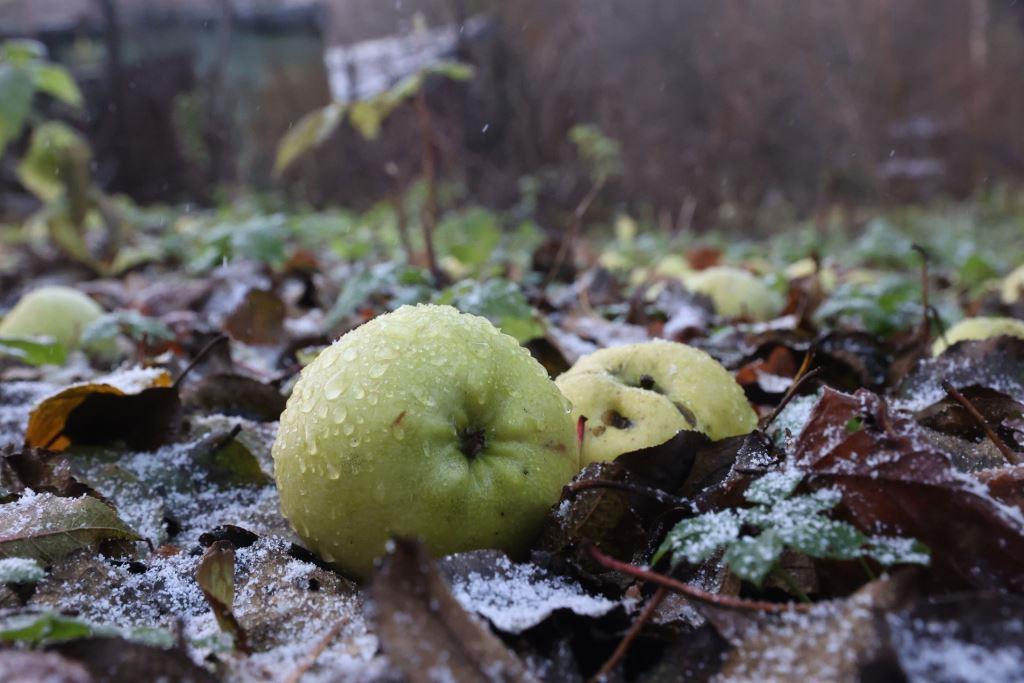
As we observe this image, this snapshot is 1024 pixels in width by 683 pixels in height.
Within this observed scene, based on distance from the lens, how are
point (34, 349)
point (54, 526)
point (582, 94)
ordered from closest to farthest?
point (54, 526) → point (34, 349) → point (582, 94)

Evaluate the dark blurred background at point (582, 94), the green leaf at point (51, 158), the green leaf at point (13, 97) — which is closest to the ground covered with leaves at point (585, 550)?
the green leaf at point (13, 97)

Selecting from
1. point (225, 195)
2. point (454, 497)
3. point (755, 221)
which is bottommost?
point (755, 221)

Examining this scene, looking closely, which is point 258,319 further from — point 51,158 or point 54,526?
point 51,158

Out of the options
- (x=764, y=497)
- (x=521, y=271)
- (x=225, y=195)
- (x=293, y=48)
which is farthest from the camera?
(x=293, y=48)

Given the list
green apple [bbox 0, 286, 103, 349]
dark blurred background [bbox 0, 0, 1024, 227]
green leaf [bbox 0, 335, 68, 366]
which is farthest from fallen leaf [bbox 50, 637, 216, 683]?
dark blurred background [bbox 0, 0, 1024, 227]

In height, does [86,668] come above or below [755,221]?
above

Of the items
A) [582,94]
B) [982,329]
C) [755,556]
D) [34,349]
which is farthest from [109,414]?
[582,94]

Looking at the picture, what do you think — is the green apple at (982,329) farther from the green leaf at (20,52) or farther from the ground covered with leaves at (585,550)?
the green leaf at (20,52)

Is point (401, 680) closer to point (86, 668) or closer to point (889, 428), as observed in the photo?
point (86, 668)

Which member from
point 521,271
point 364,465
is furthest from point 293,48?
point 364,465
